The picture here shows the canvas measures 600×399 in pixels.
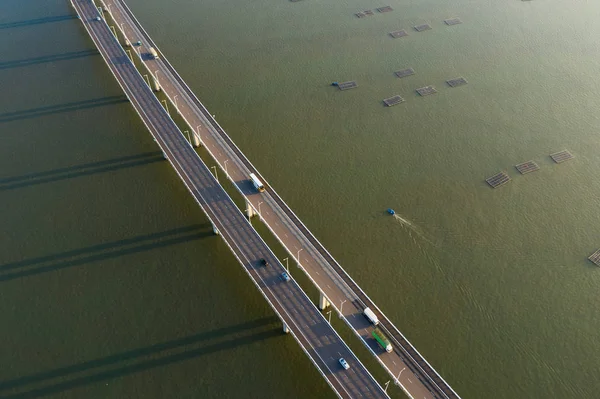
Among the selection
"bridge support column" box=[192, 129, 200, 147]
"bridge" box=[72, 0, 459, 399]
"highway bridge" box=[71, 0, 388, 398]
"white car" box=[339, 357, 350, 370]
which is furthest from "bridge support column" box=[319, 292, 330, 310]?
"bridge support column" box=[192, 129, 200, 147]

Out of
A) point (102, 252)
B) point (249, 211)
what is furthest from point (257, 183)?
point (102, 252)

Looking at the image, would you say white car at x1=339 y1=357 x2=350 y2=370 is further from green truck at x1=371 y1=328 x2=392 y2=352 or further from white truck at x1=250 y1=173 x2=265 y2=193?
white truck at x1=250 y1=173 x2=265 y2=193

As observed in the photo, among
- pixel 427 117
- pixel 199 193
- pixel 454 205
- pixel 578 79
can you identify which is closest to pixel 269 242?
pixel 199 193

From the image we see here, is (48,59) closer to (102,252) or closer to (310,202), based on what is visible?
(102,252)

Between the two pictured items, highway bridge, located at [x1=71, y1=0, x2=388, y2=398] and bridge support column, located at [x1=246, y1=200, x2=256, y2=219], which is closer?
highway bridge, located at [x1=71, y1=0, x2=388, y2=398]

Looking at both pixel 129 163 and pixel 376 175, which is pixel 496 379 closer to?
pixel 376 175

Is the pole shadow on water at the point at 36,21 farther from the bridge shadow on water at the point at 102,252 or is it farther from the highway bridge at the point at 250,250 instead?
the bridge shadow on water at the point at 102,252
